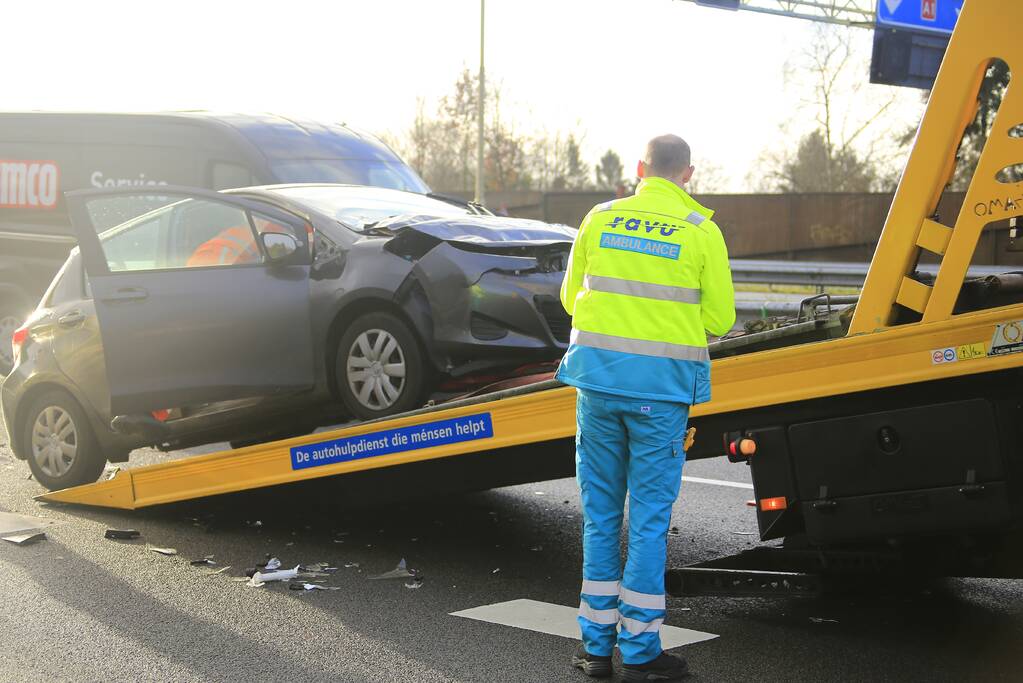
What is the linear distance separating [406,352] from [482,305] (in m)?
0.44

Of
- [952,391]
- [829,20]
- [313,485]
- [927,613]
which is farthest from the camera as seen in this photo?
[829,20]

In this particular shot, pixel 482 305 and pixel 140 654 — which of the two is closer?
pixel 140 654

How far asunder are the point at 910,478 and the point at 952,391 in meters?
0.32

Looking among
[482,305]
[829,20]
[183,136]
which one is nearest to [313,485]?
[482,305]

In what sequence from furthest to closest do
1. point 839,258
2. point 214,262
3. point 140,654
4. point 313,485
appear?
point 839,258, point 214,262, point 313,485, point 140,654

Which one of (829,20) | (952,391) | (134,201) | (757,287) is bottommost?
(757,287)

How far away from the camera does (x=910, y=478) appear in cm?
403

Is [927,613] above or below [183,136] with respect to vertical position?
below

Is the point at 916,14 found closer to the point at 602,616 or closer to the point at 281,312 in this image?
the point at 281,312

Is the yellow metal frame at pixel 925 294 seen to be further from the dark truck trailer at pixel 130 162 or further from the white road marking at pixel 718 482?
the dark truck trailer at pixel 130 162

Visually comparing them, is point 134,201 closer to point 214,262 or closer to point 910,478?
point 214,262

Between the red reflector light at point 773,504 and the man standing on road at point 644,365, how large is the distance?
15.2 inches

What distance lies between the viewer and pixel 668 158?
4.20 m

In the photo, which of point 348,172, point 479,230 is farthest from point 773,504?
point 348,172
